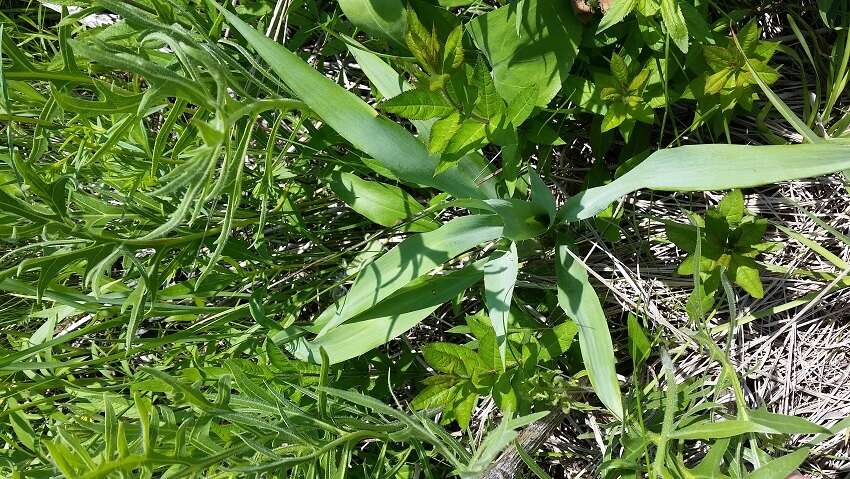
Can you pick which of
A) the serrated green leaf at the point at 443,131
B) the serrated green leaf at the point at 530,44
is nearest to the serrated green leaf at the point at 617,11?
the serrated green leaf at the point at 530,44

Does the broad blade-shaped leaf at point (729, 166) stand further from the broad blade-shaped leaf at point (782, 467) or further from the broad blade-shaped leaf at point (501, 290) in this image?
the broad blade-shaped leaf at point (782, 467)

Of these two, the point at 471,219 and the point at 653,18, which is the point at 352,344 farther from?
the point at 653,18

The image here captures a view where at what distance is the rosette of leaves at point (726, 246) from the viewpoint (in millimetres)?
1210

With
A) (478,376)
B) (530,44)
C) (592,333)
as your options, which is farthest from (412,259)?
(530,44)

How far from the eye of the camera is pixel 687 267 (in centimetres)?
124

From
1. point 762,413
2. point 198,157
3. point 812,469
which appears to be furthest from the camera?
point 812,469

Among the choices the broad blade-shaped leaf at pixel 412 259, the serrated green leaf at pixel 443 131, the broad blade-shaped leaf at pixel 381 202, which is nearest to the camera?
the serrated green leaf at pixel 443 131

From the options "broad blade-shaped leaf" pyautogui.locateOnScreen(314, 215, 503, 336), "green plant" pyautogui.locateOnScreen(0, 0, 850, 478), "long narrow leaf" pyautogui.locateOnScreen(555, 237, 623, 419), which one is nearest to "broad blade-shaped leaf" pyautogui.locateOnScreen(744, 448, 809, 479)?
"green plant" pyautogui.locateOnScreen(0, 0, 850, 478)

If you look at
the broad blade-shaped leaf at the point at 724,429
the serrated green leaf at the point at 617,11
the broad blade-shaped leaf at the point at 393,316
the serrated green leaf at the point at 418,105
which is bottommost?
the broad blade-shaped leaf at the point at 724,429

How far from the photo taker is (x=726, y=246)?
124cm

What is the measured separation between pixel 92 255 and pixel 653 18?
983mm

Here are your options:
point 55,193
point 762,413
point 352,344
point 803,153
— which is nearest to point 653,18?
point 803,153

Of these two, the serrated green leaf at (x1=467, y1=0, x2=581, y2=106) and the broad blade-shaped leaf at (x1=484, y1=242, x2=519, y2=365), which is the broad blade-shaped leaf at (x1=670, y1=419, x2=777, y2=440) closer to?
the broad blade-shaped leaf at (x1=484, y1=242, x2=519, y2=365)

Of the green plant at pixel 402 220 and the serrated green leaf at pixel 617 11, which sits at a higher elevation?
the serrated green leaf at pixel 617 11
